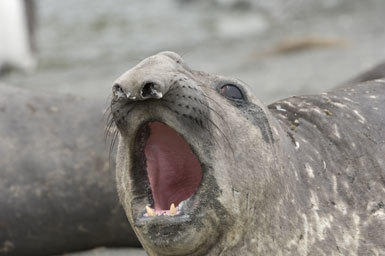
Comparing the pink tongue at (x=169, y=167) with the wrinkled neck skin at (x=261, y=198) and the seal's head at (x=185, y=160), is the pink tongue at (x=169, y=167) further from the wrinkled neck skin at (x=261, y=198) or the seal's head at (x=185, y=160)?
the wrinkled neck skin at (x=261, y=198)

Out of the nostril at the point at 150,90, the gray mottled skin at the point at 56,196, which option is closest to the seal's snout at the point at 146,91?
the nostril at the point at 150,90

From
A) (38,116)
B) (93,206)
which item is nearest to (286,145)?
(93,206)

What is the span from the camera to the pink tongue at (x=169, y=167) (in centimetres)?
354

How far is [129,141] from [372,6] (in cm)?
1246

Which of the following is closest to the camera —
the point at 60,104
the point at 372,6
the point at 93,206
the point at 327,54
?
the point at 93,206

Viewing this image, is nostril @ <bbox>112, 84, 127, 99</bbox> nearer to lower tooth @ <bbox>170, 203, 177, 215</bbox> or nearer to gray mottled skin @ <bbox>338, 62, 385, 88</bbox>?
lower tooth @ <bbox>170, 203, 177, 215</bbox>

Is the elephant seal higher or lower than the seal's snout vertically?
lower

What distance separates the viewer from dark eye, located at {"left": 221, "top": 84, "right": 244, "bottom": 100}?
3822 millimetres

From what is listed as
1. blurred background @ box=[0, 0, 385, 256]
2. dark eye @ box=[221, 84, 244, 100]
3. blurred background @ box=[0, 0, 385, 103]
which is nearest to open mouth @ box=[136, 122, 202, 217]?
dark eye @ box=[221, 84, 244, 100]

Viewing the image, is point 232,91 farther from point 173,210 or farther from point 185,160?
point 173,210

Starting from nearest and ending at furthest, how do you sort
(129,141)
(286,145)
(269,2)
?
1. (129,141)
2. (286,145)
3. (269,2)

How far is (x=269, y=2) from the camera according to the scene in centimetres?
1672

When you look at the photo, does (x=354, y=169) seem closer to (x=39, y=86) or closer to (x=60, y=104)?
(x=60, y=104)

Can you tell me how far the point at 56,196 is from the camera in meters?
5.70
